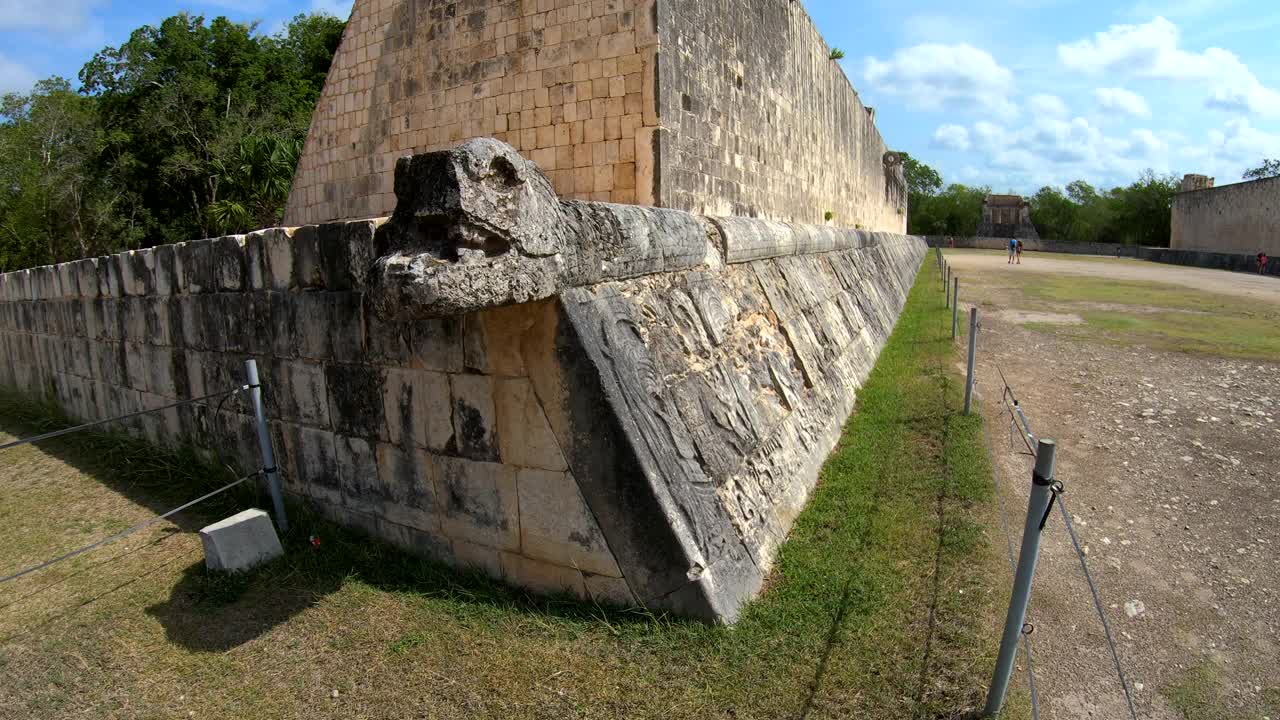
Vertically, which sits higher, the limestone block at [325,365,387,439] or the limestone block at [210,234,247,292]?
the limestone block at [210,234,247,292]

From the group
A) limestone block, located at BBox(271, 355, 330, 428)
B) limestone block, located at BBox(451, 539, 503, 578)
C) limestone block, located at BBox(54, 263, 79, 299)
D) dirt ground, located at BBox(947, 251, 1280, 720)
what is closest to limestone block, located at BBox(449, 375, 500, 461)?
limestone block, located at BBox(451, 539, 503, 578)

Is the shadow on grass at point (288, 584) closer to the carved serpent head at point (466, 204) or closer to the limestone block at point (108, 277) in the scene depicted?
the carved serpent head at point (466, 204)

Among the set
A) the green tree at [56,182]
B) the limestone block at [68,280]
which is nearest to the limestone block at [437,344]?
the limestone block at [68,280]

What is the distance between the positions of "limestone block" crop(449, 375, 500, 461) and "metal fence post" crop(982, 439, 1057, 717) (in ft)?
7.15

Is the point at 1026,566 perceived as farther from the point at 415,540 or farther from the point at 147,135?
the point at 147,135

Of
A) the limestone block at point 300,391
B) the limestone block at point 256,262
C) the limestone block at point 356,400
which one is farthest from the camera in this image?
the limestone block at point 256,262

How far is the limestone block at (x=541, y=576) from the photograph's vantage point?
10.5 ft

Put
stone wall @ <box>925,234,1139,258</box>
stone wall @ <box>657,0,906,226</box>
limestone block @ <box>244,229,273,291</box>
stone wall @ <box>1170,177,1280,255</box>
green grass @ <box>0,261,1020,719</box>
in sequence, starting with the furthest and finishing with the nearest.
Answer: stone wall @ <box>925,234,1139,258</box> → stone wall @ <box>1170,177,1280,255</box> → stone wall @ <box>657,0,906,226</box> → limestone block @ <box>244,229,273,291</box> → green grass @ <box>0,261,1020,719</box>

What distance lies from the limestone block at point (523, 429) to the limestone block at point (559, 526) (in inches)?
2.4

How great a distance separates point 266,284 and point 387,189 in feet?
15.3

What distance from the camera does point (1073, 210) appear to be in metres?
59.6

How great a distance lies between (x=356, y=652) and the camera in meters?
2.99

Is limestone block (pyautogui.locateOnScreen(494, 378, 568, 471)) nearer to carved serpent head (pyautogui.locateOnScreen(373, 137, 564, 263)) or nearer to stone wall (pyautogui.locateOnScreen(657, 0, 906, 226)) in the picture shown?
carved serpent head (pyautogui.locateOnScreen(373, 137, 564, 263))

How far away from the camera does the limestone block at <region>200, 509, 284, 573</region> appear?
3.56 meters
